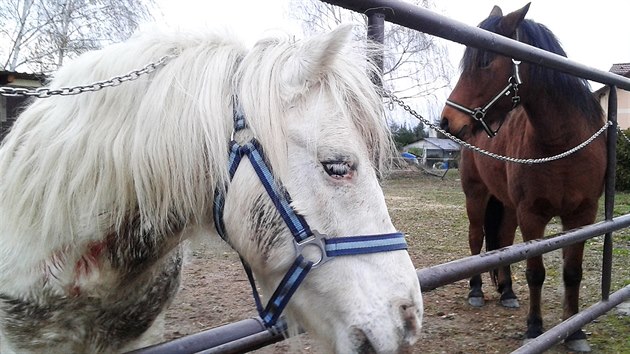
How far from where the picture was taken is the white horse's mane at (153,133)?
123 cm

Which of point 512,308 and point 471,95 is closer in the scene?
point 471,95

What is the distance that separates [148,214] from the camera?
124 centimetres

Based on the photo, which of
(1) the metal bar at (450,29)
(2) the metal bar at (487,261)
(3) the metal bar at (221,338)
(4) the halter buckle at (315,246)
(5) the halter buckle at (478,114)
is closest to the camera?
(3) the metal bar at (221,338)

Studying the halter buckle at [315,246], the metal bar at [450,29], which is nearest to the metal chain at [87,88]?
the metal bar at [450,29]

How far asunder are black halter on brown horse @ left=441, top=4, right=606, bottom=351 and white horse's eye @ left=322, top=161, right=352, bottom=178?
2270mm

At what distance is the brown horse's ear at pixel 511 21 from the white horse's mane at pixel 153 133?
2602 millimetres

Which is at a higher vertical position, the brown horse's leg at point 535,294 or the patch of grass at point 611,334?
the brown horse's leg at point 535,294

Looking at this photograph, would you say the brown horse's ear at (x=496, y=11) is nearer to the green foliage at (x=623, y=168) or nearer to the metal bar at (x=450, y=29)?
the metal bar at (x=450, y=29)

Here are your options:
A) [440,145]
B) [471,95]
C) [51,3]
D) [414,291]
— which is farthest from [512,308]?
[440,145]

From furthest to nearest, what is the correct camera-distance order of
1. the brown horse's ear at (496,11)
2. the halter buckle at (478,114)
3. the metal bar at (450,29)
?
1. the brown horse's ear at (496,11)
2. the halter buckle at (478,114)
3. the metal bar at (450,29)

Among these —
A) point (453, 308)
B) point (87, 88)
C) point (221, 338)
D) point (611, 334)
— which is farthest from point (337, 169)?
point (453, 308)

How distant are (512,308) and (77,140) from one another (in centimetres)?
438

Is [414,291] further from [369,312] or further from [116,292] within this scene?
[116,292]

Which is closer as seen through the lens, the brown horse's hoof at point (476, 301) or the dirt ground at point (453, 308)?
the dirt ground at point (453, 308)
